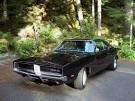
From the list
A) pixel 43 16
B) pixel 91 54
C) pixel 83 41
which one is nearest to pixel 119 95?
pixel 91 54

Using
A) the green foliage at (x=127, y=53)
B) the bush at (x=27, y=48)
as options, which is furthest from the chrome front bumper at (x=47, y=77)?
the green foliage at (x=127, y=53)

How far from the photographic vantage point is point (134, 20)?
16203 mm

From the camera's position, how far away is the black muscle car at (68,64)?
27.1 feet

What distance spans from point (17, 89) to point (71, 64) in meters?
1.82

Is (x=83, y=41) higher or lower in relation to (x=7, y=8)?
lower

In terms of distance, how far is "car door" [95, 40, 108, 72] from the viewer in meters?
10.3

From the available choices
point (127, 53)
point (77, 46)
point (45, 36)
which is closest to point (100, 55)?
point (77, 46)

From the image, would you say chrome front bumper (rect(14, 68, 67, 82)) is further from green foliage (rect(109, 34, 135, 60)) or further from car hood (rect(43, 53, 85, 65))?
green foliage (rect(109, 34, 135, 60))

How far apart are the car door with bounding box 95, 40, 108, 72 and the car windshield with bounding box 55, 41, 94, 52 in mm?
282

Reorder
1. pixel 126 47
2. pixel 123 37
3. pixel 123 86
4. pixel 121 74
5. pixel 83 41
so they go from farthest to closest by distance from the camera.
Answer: pixel 123 37 < pixel 126 47 < pixel 121 74 < pixel 83 41 < pixel 123 86

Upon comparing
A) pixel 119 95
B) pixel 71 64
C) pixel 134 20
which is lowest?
pixel 119 95

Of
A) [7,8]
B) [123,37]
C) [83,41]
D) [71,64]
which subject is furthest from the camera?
[7,8]

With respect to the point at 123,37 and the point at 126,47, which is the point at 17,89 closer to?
the point at 126,47

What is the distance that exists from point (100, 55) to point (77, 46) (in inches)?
33.9
